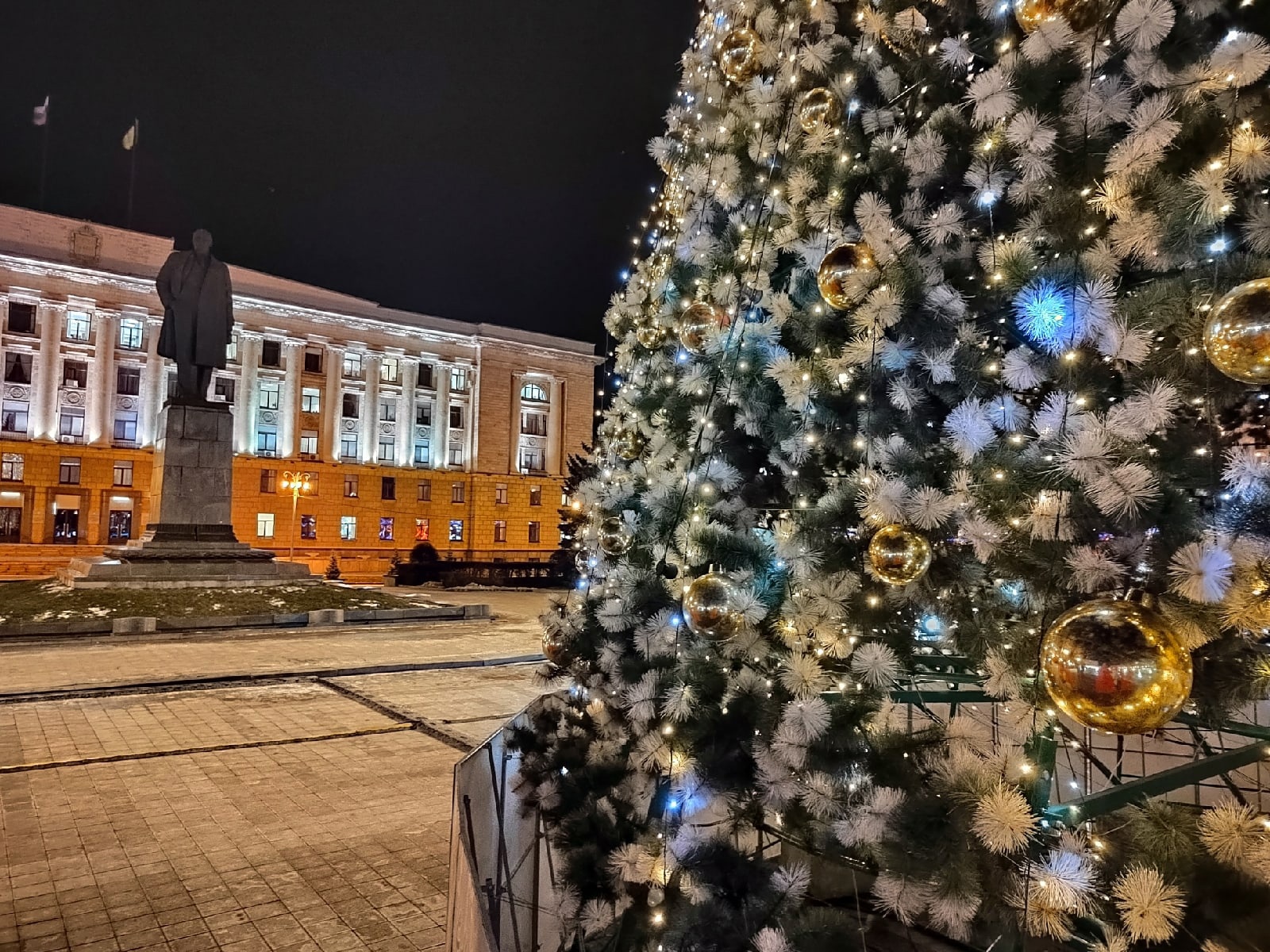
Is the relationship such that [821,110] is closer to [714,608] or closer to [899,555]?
[899,555]

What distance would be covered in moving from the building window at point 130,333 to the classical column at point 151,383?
1.33ft

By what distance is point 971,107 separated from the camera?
2826 millimetres

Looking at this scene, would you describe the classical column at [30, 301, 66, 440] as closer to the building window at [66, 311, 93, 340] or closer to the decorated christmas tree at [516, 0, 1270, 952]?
the building window at [66, 311, 93, 340]

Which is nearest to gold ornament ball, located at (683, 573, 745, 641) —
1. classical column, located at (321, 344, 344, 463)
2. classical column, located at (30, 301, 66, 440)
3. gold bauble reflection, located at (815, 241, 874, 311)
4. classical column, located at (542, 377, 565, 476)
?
gold bauble reflection, located at (815, 241, 874, 311)

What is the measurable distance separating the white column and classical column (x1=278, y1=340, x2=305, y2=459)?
6.20 m

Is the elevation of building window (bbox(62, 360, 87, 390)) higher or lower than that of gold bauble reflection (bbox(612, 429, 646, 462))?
higher

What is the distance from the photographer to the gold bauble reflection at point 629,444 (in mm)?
4371

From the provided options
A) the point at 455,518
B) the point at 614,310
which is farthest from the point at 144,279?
the point at 614,310

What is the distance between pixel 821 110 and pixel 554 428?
52743mm

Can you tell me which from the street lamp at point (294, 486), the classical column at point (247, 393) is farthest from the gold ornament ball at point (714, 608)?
the classical column at point (247, 393)

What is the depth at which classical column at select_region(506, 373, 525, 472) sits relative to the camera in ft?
177

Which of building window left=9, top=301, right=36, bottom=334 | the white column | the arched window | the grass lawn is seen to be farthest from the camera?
the arched window

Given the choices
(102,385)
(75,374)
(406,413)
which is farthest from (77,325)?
(406,413)

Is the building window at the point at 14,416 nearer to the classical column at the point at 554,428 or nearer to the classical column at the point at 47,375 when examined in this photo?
the classical column at the point at 47,375
